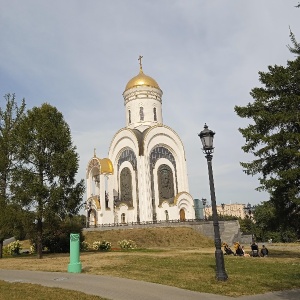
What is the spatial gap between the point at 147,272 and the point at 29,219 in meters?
10.6

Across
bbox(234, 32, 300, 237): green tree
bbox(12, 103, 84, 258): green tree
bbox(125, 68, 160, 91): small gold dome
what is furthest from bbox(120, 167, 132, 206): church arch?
bbox(234, 32, 300, 237): green tree

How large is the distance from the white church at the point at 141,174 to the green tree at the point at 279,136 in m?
25.7

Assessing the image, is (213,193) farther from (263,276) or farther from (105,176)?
(105,176)

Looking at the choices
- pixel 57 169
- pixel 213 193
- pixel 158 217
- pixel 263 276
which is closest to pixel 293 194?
pixel 263 276

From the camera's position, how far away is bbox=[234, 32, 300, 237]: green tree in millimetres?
17359

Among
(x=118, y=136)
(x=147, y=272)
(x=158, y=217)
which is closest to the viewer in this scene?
(x=147, y=272)

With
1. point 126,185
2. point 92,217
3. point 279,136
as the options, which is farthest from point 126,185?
point 279,136

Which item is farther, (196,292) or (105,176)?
(105,176)

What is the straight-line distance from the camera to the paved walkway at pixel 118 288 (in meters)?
8.88

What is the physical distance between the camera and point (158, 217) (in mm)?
44375

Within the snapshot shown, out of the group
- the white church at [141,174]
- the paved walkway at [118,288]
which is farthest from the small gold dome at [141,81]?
the paved walkway at [118,288]

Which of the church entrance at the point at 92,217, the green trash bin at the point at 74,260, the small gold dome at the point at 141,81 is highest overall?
the small gold dome at the point at 141,81

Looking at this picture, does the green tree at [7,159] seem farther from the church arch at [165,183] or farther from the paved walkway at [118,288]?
the church arch at [165,183]

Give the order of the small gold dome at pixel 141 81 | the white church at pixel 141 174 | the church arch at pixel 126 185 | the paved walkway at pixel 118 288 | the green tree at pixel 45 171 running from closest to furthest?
1. the paved walkway at pixel 118 288
2. the green tree at pixel 45 171
3. the white church at pixel 141 174
4. the church arch at pixel 126 185
5. the small gold dome at pixel 141 81
